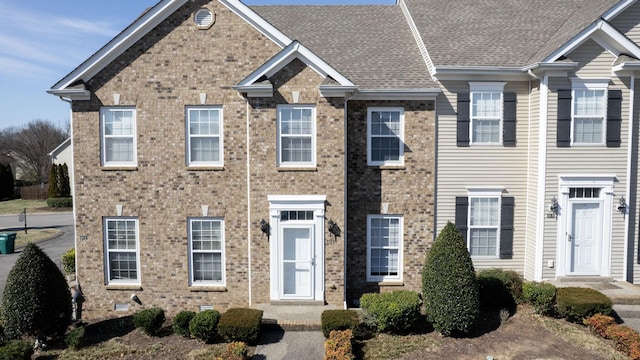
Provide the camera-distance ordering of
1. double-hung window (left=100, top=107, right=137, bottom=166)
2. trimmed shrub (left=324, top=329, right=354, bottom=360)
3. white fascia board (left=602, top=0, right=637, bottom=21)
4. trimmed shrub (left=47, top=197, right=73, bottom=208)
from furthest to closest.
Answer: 1. trimmed shrub (left=47, top=197, right=73, bottom=208)
2. white fascia board (left=602, top=0, right=637, bottom=21)
3. double-hung window (left=100, top=107, right=137, bottom=166)
4. trimmed shrub (left=324, top=329, right=354, bottom=360)

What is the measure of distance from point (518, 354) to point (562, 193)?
575 centimetres

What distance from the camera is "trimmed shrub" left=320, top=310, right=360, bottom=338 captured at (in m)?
10.5

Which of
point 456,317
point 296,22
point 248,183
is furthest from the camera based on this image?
point 296,22

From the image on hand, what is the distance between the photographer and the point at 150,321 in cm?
1103

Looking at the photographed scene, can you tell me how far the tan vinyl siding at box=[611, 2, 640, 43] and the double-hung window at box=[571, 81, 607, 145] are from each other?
2.33m

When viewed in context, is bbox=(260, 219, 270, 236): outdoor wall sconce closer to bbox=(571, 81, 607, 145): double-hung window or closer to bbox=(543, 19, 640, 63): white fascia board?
bbox=(543, 19, 640, 63): white fascia board

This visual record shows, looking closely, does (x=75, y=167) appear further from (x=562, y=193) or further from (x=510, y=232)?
(x=562, y=193)

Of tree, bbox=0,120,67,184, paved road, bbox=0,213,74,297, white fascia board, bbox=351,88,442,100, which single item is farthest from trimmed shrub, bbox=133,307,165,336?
tree, bbox=0,120,67,184

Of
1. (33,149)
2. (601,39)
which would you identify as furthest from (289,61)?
(33,149)

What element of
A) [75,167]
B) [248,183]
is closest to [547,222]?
[248,183]

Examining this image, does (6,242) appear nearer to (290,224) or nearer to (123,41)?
(123,41)

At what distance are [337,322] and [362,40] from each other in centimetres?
1091

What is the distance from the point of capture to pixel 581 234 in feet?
43.3

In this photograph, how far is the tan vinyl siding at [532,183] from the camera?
13281mm
